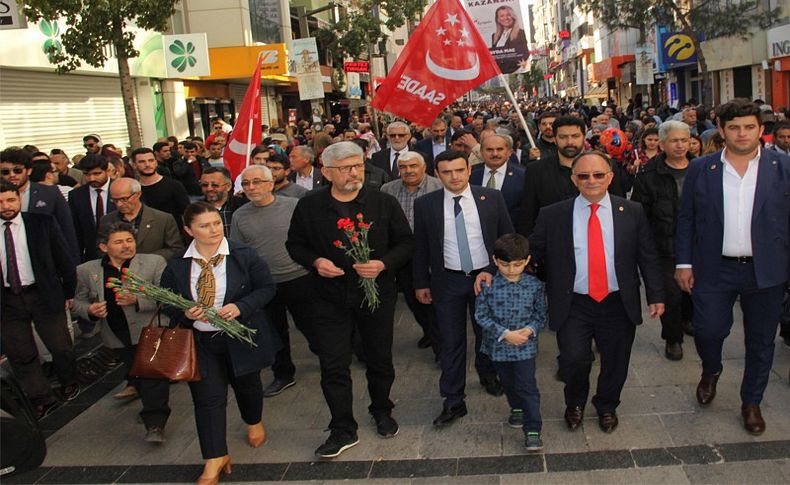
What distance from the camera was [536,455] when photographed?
14.6 ft

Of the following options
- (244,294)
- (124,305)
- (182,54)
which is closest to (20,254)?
(124,305)

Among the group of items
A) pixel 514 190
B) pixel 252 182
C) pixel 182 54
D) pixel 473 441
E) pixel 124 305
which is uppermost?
pixel 182 54

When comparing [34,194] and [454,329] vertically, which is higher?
[34,194]

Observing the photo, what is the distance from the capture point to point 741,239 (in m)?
4.39

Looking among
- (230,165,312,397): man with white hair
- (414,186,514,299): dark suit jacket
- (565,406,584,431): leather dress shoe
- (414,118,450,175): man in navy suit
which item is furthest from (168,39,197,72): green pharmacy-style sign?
(565,406,584,431): leather dress shoe

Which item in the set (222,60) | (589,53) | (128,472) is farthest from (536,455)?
(589,53)

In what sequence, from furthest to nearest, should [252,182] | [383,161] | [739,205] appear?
[383,161], [252,182], [739,205]

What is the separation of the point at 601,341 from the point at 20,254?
4204 millimetres

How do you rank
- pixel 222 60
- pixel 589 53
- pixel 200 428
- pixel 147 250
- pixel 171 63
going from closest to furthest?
pixel 200 428, pixel 147 250, pixel 171 63, pixel 222 60, pixel 589 53

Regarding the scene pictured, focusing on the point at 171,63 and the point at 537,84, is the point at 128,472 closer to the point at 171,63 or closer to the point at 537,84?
the point at 171,63

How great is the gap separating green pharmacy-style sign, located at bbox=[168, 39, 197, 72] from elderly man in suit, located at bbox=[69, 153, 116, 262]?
428 inches

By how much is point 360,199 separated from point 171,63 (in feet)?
45.8

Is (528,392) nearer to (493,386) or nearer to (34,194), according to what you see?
(493,386)

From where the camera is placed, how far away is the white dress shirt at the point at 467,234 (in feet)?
16.1
